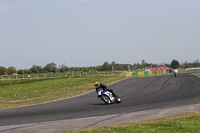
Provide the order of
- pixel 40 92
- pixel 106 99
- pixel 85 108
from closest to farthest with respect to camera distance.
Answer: pixel 85 108
pixel 106 99
pixel 40 92

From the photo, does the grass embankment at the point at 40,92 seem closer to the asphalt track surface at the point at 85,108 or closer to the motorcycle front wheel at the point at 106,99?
the asphalt track surface at the point at 85,108

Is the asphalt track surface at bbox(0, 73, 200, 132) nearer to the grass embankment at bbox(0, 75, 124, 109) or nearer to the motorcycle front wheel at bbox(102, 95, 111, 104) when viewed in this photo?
the motorcycle front wheel at bbox(102, 95, 111, 104)

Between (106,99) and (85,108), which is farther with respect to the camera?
(106,99)

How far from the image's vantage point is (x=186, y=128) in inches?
426

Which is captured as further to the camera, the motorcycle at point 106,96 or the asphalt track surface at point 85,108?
the motorcycle at point 106,96

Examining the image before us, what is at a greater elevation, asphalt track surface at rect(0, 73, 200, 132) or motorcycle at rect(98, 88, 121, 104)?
motorcycle at rect(98, 88, 121, 104)

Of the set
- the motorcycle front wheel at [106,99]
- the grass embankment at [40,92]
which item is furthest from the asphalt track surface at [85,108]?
the grass embankment at [40,92]

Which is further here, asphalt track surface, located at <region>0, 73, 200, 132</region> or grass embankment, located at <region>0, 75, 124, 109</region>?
grass embankment, located at <region>0, 75, 124, 109</region>

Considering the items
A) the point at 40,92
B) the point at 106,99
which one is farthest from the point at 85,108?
the point at 40,92

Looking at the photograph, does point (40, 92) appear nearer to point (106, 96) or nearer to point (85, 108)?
point (106, 96)

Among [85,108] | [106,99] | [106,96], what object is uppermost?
[106,96]

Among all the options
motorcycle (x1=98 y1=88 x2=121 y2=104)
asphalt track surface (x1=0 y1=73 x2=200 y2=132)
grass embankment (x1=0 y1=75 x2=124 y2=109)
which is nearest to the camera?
asphalt track surface (x1=0 y1=73 x2=200 y2=132)

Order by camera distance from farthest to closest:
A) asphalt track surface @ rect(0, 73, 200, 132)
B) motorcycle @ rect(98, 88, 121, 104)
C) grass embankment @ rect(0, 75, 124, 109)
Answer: grass embankment @ rect(0, 75, 124, 109) → motorcycle @ rect(98, 88, 121, 104) → asphalt track surface @ rect(0, 73, 200, 132)

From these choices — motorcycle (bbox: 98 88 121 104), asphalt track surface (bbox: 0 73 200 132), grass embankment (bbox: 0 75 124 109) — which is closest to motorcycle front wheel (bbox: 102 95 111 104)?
motorcycle (bbox: 98 88 121 104)
